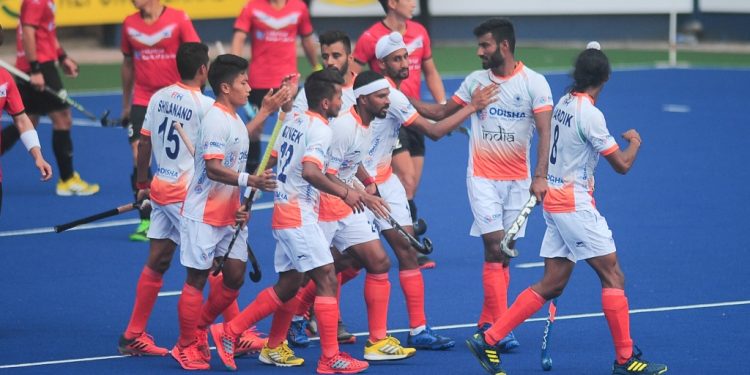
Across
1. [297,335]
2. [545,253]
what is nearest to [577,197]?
[545,253]

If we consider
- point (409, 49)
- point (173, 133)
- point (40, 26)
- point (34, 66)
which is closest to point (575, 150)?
point (173, 133)

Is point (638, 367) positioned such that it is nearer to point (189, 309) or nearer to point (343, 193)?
point (343, 193)

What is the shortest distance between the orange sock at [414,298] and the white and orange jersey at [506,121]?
921 mm

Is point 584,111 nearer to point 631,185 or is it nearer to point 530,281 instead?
point 530,281

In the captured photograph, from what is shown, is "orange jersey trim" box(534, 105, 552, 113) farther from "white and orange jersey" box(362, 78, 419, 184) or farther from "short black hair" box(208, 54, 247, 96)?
"short black hair" box(208, 54, 247, 96)

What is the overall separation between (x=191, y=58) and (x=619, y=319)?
344 centimetres

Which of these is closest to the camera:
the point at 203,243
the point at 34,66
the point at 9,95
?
the point at 203,243

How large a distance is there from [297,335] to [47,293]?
2.73m

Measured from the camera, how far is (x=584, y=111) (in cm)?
870

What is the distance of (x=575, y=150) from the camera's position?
29.0 feet

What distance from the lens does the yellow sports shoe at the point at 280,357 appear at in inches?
363

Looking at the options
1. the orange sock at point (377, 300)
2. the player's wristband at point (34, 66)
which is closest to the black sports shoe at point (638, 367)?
the orange sock at point (377, 300)

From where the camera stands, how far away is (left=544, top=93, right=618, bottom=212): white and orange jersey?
8680mm

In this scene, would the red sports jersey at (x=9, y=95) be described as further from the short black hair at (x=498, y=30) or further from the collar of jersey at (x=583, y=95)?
the collar of jersey at (x=583, y=95)
